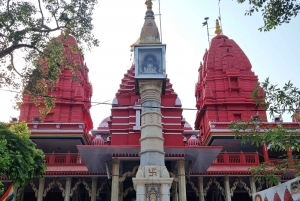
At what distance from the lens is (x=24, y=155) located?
11227 millimetres

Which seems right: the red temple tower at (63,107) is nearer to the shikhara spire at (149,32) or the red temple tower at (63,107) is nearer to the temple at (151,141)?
the temple at (151,141)

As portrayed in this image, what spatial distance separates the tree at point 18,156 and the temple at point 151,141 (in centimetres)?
200

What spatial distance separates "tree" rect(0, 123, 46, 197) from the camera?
9961mm

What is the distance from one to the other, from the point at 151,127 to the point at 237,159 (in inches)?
386

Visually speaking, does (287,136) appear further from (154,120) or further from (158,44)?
→ (158,44)

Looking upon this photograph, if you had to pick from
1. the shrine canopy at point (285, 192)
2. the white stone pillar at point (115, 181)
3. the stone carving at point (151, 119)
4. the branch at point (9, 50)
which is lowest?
the shrine canopy at point (285, 192)

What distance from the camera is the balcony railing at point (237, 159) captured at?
18.6 meters

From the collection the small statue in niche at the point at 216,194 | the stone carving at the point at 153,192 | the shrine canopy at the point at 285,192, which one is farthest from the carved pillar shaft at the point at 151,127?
the small statue in niche at the point at 216,194

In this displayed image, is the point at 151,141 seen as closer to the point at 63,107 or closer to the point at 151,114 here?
the point at 151,114

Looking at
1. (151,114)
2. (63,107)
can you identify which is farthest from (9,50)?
(63,107)

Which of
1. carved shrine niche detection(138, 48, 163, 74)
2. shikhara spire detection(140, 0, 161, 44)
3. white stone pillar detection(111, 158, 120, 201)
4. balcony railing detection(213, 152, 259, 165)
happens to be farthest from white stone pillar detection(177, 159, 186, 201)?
shikhara spire detection(140, 0, 161, 44)

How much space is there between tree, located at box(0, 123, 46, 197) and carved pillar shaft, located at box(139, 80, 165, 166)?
13.5 feet

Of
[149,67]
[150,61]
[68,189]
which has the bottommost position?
[68,189]

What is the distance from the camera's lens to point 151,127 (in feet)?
37.9
